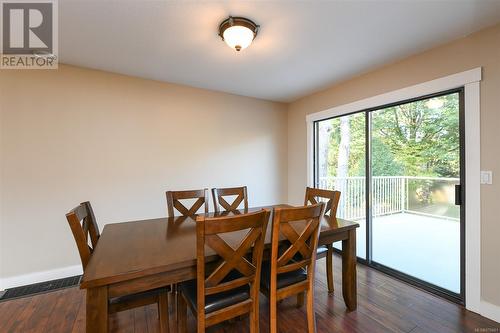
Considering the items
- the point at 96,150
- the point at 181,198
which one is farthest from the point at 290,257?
the point at 96,150

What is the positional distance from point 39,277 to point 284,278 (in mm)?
2721

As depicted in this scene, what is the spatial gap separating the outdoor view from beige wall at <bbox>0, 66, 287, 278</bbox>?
1.77m

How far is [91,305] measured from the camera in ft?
3.65

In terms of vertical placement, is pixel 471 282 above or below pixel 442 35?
below

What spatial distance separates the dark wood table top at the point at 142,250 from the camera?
3.76 ft

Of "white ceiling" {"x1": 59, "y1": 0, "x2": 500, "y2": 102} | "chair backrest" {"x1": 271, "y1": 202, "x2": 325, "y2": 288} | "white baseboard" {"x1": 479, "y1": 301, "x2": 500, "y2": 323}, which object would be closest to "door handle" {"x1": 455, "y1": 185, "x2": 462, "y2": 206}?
"white baseboard" {"x1": 479, "y1": 301, "x2": 500, "y2": 323}

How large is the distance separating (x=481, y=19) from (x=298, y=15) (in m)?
1.46

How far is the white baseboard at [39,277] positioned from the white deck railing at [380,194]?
3.60 metres

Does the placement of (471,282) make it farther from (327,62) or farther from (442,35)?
(327,62)

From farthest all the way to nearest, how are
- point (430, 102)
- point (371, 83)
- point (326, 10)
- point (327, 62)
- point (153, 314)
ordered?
point (371, 83), point (327, 62), point (430, 102), point (153, 314), point (326, 10)

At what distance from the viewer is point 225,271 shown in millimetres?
1330

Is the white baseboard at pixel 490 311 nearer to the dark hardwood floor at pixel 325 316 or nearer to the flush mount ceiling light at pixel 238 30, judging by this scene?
the dark hardwood floor at pixel 325 316

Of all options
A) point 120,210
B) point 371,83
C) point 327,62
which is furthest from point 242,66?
point 120,210

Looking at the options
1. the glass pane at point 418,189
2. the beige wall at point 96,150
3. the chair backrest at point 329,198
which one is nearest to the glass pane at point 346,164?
the glass pane at point 418,189
